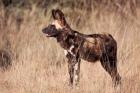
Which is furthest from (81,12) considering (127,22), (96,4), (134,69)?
(134,69)

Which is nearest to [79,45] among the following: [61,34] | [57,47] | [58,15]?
[61,34]

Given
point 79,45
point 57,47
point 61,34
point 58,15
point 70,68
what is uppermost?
point 58,15

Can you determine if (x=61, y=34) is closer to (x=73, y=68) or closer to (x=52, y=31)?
(x=52, y=31)

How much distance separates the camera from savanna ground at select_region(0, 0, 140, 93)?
7.14 meters

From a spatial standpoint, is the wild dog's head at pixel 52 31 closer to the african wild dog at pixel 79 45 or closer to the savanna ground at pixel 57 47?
the african wild dog at pixel 79 45

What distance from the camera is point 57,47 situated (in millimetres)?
9375

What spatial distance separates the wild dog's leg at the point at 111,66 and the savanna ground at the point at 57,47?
0.08 metres

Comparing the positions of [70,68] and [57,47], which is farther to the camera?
[57,47]

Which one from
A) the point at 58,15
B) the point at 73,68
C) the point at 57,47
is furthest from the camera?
the point at 57,47

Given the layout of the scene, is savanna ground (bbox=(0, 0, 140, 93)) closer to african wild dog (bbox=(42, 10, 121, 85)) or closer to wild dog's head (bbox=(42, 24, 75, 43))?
african wild dog (bbox=(42, 10, 121, 85))

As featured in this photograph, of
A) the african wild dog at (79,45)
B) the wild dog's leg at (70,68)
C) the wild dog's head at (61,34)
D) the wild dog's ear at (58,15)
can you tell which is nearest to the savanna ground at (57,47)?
the wild dog's leg at (70,68)

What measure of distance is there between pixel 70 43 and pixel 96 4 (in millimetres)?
Answer: 5898

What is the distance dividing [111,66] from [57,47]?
7.95 ft

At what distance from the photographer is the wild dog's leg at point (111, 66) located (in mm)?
6980
